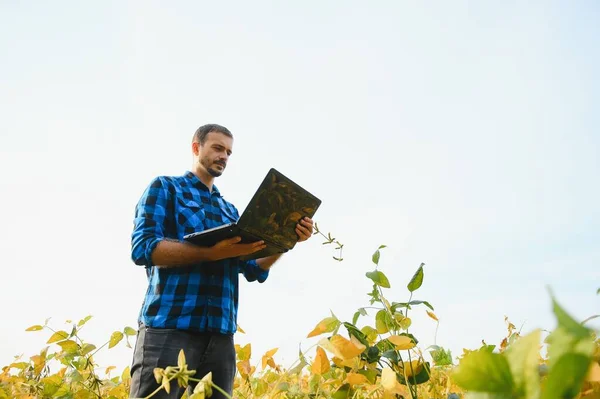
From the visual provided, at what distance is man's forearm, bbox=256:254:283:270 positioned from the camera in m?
2.27

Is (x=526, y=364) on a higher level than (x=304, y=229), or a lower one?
lower

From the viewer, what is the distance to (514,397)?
0.83 ft

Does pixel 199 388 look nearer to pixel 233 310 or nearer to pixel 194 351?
pixel 194 351

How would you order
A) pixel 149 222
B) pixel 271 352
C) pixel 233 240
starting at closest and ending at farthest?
pixel 271 352 → pixel 233 240 → pixel 149 222

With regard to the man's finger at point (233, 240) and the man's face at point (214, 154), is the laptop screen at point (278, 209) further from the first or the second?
the man's face at point (214, 154)

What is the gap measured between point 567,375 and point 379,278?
24.3 inches

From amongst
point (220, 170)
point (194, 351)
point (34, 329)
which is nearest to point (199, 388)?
point (34, 329)

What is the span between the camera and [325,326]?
26.0 inches

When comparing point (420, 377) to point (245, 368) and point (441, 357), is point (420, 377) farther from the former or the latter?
point (245, 368)

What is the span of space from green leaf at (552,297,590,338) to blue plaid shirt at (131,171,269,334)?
1654 millimetres

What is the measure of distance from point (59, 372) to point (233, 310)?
839 millimetres

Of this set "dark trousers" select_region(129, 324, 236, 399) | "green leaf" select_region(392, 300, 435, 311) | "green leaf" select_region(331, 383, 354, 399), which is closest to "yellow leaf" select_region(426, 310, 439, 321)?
"green leaf" select_region(392, 300, 435, 311)

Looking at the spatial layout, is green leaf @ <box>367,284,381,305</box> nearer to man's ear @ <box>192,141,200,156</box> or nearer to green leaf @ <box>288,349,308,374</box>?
green leaf @ <box>288,349,308,374</box>

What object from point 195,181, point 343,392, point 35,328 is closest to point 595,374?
point 343,392
